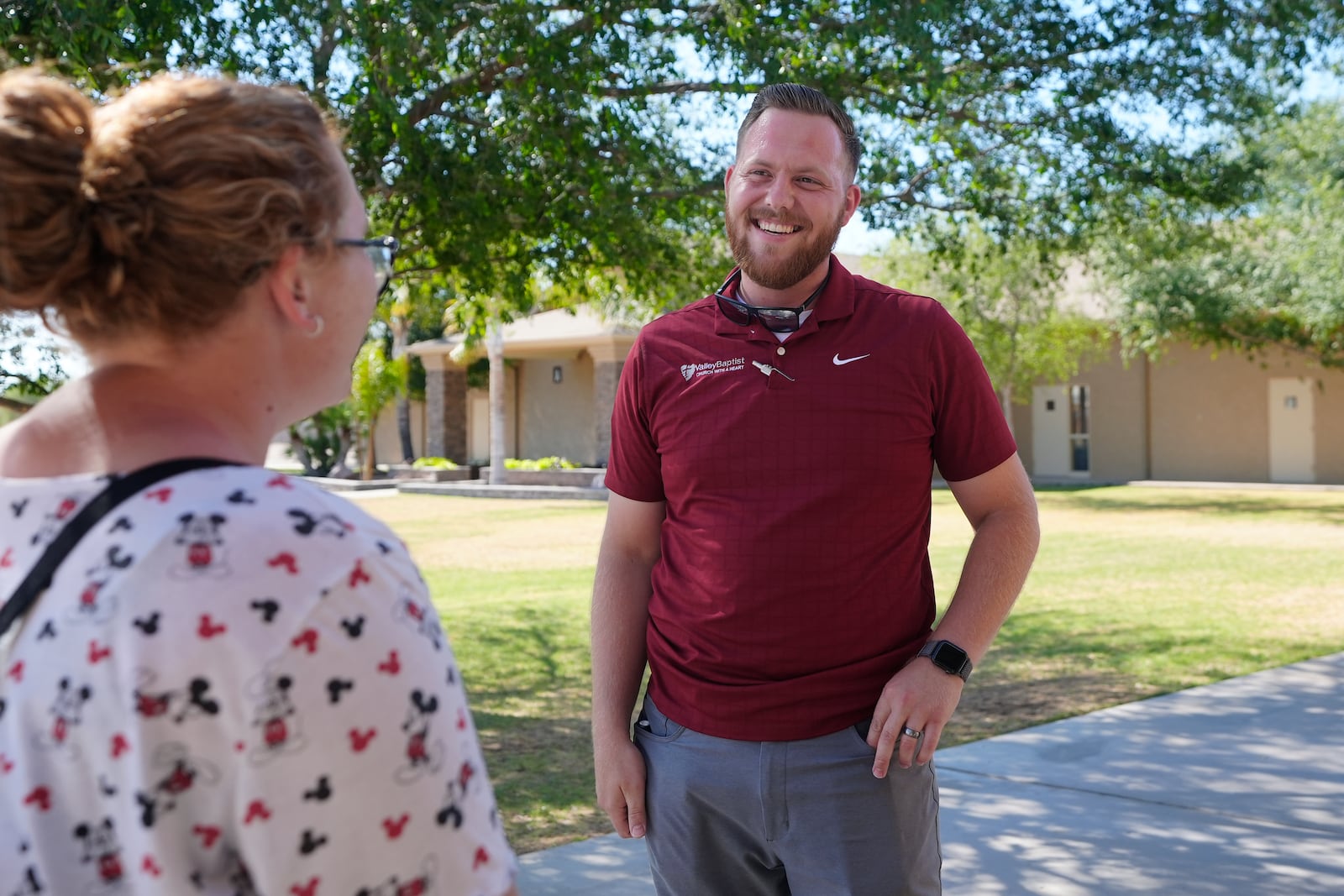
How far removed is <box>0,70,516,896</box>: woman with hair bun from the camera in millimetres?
1138

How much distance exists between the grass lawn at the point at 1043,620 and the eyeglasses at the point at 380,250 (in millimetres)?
4108

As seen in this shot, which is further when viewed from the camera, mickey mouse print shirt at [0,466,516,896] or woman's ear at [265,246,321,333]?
woman's ear at [265,246,321,333]

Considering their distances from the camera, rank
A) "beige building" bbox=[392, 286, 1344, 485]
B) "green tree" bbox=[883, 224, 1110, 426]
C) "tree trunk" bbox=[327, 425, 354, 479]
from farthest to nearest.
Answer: "tree trunk" bbox=[327, 425, 354, 479], "beige building" bbox=[392, 286, 1344, 485], "green tree" bbox=[883, 224, 1110, 426]

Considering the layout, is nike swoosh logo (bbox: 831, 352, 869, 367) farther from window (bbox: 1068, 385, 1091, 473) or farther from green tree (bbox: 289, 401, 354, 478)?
green tree (bbox: 289, 401, 354, 478)

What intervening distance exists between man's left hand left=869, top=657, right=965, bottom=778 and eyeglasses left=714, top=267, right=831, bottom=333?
730 mm

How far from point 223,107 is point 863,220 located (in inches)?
314

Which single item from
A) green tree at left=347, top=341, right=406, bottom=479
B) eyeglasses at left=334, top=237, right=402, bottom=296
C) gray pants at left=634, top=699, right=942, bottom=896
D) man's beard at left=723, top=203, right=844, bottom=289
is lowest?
gray pants at left=634, top=699, right=942, bottom=896

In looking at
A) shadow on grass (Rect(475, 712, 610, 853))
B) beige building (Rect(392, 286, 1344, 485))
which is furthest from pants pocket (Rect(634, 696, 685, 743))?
beige building (Rect(392, 286, 1344, 485))

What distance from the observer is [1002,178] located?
9016mm

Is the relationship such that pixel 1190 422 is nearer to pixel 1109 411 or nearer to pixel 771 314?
pixel 1109 411

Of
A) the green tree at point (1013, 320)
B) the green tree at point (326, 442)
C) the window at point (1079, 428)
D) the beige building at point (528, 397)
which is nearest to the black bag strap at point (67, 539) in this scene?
the green tree at point (1013, 320)

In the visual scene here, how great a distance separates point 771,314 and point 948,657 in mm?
777

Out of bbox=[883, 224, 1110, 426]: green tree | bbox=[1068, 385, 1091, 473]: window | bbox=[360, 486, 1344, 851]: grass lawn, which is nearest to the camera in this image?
bbox=[360, 486, 1344, 851]: grass lawn

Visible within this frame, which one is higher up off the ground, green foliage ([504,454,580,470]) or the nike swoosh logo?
the nike swoosh logo
